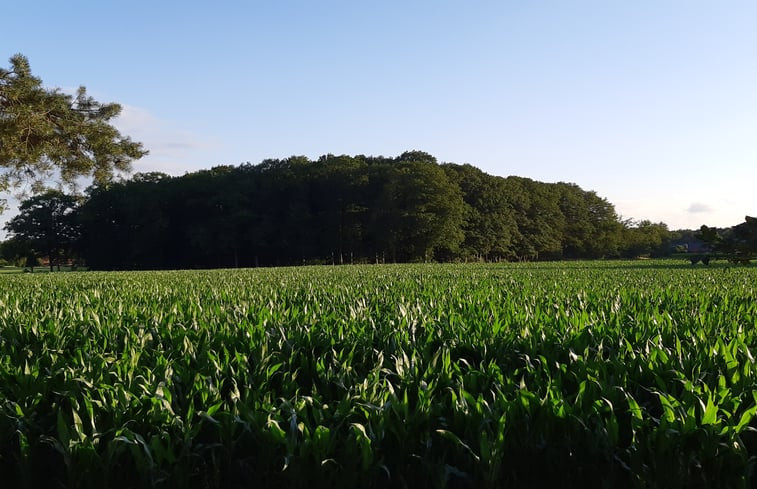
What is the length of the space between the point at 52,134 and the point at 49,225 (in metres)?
79.9

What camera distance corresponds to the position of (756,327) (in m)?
5.35

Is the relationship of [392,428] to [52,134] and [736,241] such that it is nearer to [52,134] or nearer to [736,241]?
[736,241]

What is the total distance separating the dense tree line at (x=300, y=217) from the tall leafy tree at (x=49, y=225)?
0.54 m

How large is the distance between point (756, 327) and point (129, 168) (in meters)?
22.2

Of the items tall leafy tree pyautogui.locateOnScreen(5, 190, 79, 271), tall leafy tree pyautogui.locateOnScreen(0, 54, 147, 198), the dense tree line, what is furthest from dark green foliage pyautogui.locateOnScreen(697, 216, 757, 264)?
tall leafy tree pyautogui.locateOnScreen(5, 190, 79, 271)

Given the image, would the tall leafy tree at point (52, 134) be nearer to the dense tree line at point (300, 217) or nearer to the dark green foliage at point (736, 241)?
the dark green foliage at point (736, 241)

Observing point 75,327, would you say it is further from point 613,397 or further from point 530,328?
point 613,397

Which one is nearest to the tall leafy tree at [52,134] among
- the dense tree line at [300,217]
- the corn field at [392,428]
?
the corn field at [392,428]

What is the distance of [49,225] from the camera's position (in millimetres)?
88500

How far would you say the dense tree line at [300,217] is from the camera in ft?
236

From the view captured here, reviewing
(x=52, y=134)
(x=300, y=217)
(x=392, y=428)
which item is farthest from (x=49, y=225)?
(x=392, y=428)

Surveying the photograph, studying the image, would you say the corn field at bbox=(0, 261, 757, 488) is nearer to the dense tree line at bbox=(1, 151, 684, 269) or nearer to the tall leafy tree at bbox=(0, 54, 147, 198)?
the tall leafy tree at bbox=(0, 54, 147, 198)

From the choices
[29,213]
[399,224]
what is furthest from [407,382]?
[29,213]

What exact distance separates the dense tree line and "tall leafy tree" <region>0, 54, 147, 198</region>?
4941 centimetres
